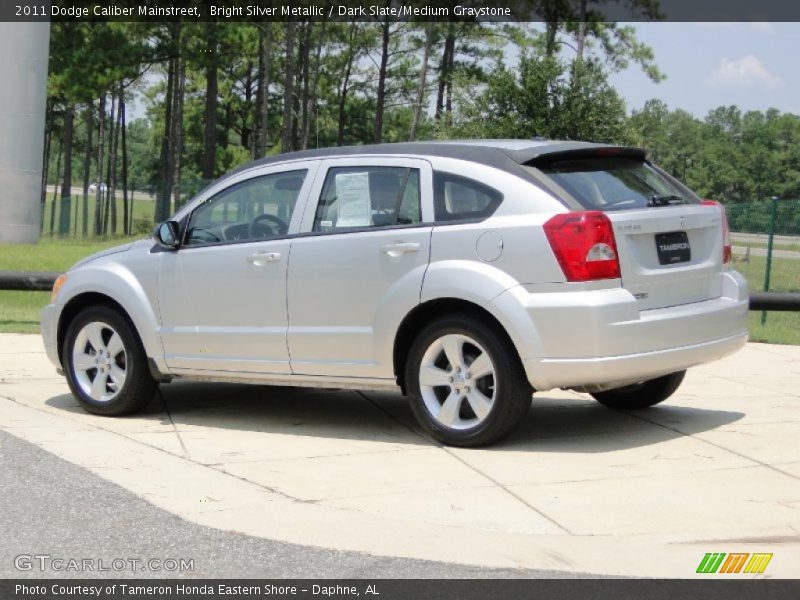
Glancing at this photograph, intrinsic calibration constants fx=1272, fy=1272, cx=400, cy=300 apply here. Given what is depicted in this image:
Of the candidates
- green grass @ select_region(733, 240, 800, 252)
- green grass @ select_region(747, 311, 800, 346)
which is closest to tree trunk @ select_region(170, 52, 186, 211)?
green grass @ select_region(747, 311, 800, 346)

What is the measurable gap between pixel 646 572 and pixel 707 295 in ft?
10.1

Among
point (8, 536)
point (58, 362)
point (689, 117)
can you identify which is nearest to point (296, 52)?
point (58, 362)

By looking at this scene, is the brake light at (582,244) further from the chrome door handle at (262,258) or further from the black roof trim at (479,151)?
the chrome door handle at (262,258)

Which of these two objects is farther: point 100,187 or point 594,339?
point 100,187

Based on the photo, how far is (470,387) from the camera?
7.45 meters

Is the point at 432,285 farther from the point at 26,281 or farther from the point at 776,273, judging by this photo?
the point at 776,273

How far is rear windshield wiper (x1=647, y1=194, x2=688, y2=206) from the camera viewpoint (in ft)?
25.0

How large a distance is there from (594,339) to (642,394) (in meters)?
1.95

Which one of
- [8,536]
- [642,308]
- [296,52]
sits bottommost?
[8,536]

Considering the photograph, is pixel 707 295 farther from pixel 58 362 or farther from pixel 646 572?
pixel 58 362

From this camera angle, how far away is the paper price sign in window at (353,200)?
805 centimetres

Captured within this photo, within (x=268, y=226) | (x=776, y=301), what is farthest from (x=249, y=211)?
(x=776, y=301)

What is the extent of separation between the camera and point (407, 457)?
7453 millimetres
